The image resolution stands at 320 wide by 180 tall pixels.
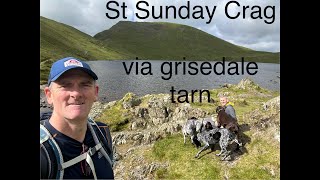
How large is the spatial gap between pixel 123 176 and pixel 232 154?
274 inches

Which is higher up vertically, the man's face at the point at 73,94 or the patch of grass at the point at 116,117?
the man's face at the point at 73,94

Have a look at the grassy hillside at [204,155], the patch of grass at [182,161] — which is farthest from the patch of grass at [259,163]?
the patch of grass at [182,161]

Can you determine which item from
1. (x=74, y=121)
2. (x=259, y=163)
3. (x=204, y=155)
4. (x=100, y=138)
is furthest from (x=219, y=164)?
(x=74, y=121)

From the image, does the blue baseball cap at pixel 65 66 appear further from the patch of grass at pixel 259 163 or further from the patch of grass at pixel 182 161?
the patch of grass at pixel 259 163

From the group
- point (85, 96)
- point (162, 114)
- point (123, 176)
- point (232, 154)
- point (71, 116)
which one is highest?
point (85, 96)

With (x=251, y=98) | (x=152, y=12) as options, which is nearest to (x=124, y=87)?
(x=251, y=98)

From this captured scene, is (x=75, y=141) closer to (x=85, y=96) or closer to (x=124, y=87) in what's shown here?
(x=85, y=96)

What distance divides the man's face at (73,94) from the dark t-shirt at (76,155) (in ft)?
1.13

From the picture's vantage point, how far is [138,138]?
74.4 feet

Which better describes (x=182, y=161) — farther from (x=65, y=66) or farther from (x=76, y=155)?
(x=65, y=66)

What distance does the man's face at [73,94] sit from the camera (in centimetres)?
499

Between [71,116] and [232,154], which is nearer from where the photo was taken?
[71,116]

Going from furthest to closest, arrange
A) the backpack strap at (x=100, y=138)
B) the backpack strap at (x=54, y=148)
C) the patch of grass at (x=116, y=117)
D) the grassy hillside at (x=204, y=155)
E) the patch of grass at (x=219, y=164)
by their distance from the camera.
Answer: the patch of grass at (x=116, y=117), the grassy hillside at (x=204, y=155), the patch of grass at (x=219, y=164), the backpack strap at (x=100, y=138), the backpack strap at (x=54, y=148)
